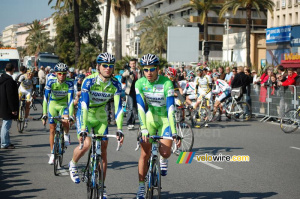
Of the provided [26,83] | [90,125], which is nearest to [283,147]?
[90,125]

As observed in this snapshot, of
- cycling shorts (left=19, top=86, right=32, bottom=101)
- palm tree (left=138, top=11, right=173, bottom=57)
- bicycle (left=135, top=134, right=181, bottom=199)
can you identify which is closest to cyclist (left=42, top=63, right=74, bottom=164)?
bicycle (left=135, top=134, right=181, bottom=199)

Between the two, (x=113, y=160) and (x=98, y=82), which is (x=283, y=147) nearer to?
(x=113, y=160)

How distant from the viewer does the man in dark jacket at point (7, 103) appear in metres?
12.5

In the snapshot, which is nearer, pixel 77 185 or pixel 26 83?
pixel 77 185

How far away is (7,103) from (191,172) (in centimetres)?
546

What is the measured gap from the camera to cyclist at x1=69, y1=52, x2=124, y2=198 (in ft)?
23.0

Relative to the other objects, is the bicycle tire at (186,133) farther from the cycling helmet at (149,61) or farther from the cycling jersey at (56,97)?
the cycling helmet at (149,61)

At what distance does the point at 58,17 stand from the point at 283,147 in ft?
224

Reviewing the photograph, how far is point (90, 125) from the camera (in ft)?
24.1

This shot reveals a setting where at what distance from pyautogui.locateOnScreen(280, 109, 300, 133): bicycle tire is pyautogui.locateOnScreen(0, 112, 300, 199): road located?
117cm

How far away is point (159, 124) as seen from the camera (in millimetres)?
7195

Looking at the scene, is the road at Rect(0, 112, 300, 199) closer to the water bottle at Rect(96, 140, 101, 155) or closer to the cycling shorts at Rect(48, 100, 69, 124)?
the cycling shorts at Rect(48, 100, 69, 124)

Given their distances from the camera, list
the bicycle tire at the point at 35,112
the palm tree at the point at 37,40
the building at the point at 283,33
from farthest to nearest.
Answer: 1. the palm tree at the point at 37,40
2. the building at the point at 283,33
3. the bicycle tire at the point at 35,112

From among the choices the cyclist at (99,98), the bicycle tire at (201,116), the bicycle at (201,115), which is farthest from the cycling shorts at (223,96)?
the cyclist at (99,98)
